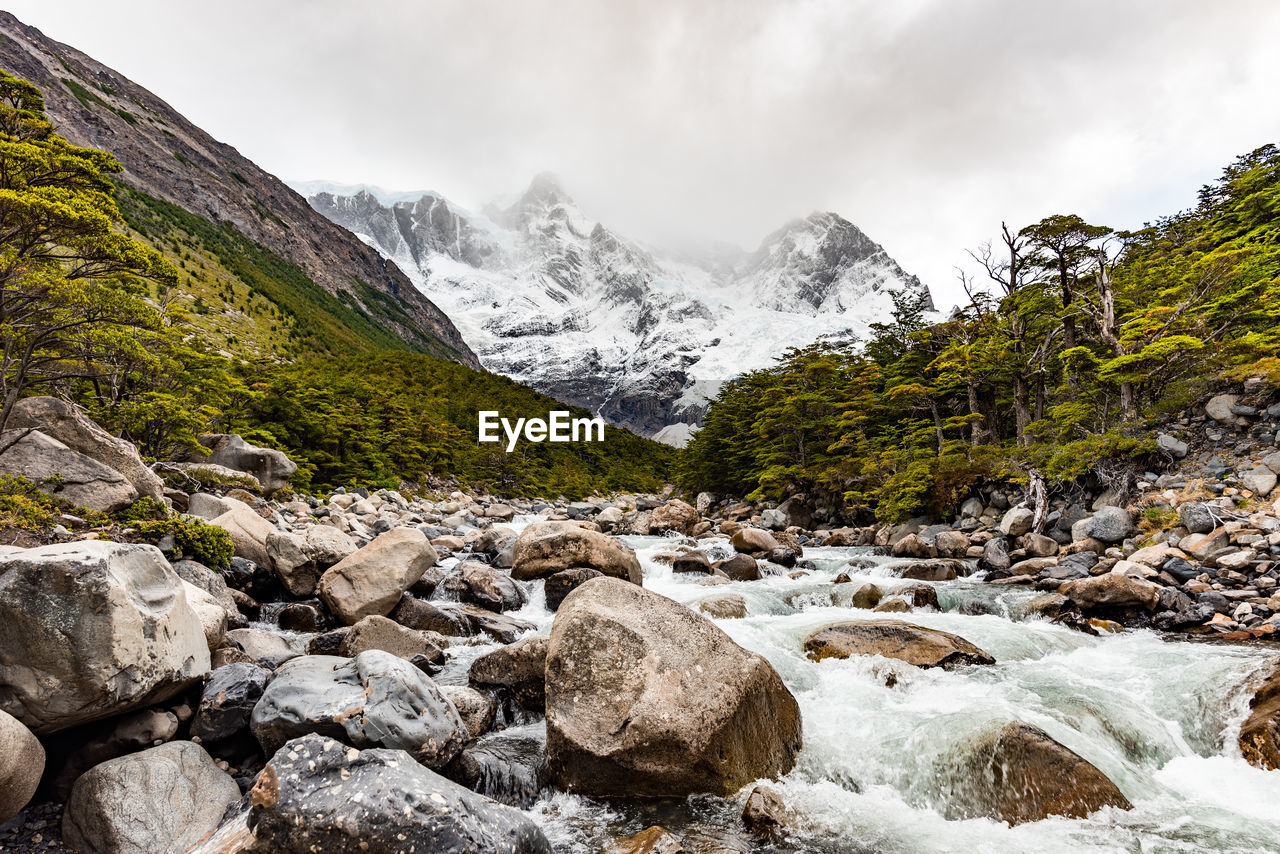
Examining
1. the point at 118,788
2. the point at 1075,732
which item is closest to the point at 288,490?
the point at 118,788

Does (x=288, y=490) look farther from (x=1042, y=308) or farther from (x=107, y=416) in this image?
(x=1042, y=308)

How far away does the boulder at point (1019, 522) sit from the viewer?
17.2 meters

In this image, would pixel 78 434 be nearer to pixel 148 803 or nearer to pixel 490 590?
pixel 490 590

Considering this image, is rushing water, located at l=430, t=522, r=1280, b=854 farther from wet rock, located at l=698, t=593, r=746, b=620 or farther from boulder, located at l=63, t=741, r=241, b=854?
boulder, located at l=63, t=741, r=241, b=854

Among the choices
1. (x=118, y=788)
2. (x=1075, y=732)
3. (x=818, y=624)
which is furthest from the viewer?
(x=818, y=624)

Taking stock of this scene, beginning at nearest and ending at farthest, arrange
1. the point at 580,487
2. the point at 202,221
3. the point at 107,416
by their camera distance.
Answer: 1. the point at 107,416
2. the point at 580,487
3. the point at 202,221

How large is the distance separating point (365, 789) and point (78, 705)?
3168 millimetres

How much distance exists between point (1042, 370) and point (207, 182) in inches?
4330

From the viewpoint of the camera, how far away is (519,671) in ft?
26.3

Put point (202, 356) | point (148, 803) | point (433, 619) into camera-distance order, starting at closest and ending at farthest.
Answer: point (148, 803), point (433, 619), point (202, 356)

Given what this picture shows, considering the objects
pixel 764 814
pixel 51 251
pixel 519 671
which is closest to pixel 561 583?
pixel 519 671

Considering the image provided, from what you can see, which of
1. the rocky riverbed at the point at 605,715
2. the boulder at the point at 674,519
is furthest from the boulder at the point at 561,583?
the boulder at the point at 674,519

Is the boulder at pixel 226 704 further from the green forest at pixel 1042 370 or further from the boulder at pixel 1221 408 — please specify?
the boulder at pixel 1221 408

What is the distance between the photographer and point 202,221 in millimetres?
73188
